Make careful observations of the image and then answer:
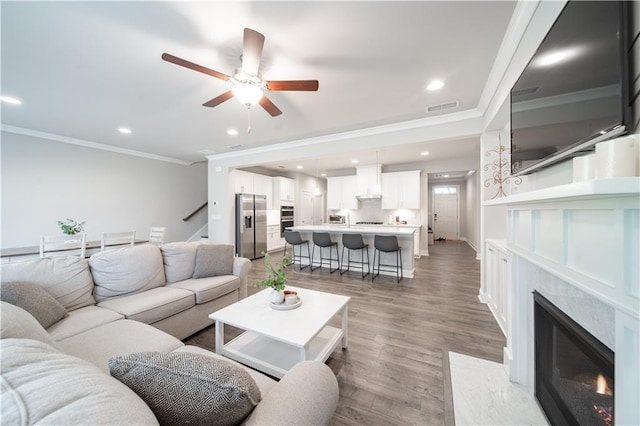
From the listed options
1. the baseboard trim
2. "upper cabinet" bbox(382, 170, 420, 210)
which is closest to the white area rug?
the baseboard trim

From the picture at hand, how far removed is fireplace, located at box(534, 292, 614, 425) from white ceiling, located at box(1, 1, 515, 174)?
201cm

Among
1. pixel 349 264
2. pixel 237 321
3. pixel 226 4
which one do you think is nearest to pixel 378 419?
pixel 237 321

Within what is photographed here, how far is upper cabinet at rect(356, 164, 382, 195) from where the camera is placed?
6.36m

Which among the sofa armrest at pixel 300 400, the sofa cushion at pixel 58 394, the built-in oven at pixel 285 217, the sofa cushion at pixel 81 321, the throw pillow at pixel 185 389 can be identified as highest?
the built-in oven at pixel 285 217

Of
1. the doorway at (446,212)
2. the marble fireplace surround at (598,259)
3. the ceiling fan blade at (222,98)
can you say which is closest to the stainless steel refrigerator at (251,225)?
the ceiling fan blade at (222,98)

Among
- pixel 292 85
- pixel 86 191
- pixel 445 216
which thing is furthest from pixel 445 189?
pixel 86 191

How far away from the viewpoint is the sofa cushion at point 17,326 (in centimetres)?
97

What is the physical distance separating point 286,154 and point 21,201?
4455mm

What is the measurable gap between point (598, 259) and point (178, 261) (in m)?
3.26

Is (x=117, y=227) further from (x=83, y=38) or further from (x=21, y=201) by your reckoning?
(x=83, y=38)

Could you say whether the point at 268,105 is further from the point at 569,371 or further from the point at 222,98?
the point at 569,371

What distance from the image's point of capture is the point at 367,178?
6500mm

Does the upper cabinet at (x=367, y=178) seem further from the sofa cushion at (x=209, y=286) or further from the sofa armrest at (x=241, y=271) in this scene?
the sofa cushion at (x=209, y=286)

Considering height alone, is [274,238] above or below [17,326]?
below
